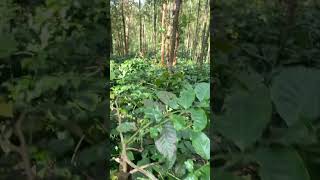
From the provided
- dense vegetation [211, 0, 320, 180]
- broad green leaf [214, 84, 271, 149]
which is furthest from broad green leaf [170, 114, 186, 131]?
broad green leaf [214, 84, 271, 149]

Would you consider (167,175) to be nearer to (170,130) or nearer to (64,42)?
(170,130)

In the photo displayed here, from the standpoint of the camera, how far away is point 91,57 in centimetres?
66

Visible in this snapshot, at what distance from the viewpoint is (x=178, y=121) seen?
59 cm

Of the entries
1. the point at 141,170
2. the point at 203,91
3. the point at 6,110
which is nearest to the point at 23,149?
the point at 6,110

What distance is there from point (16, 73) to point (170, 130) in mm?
271

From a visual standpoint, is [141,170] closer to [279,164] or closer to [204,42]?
[204,42]

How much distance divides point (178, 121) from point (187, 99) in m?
0.03

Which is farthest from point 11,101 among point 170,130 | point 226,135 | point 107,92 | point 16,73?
point 226,135

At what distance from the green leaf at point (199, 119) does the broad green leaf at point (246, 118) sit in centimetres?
20

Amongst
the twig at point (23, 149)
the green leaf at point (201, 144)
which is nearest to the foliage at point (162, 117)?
the green leaf at point (201, 144)

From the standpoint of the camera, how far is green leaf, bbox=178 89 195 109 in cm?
58

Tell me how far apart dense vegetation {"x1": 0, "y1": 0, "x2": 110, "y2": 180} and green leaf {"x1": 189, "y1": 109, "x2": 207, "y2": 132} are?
0.44ft

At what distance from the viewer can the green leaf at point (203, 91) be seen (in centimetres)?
56

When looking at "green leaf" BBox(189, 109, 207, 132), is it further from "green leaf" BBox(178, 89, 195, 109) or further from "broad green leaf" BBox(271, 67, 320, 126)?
"broad green leaf" BBox(271, 67, 320, 126)
